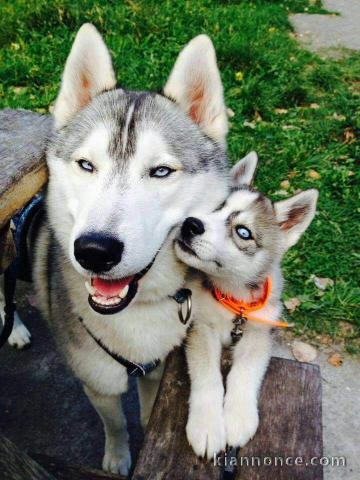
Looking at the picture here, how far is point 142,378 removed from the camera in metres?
2.43

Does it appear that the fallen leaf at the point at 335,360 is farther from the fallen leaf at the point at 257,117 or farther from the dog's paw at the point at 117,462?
the fallen leaf at the point at 257,117

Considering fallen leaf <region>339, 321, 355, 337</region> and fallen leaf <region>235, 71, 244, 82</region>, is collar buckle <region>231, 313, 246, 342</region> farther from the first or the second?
fallen leaf <region>235, 71, 244, 82</region>

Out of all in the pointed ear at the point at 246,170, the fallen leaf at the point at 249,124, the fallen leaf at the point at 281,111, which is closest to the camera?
the pointed ear at the point at 246,170

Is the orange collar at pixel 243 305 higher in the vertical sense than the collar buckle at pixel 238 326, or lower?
Answer: higher

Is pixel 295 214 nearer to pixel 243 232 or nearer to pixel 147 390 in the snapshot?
pixel 243 232

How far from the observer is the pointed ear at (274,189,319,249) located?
7.64ft

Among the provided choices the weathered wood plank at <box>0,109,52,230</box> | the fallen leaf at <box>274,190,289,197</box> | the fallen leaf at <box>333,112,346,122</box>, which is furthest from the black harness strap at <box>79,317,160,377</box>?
the fallen leaf at <box>333,112,346,122</box>

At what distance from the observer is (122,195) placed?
170 cm

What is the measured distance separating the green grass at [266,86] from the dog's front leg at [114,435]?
1.41m

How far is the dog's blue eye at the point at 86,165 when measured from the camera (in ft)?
6.15

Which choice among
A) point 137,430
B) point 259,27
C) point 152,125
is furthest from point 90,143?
point 259,27

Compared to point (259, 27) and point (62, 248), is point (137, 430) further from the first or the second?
point (259, 27)

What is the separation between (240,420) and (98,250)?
85cm

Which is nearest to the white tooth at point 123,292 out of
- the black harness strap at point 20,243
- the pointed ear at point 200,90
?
the black harness strap at point 20,243
